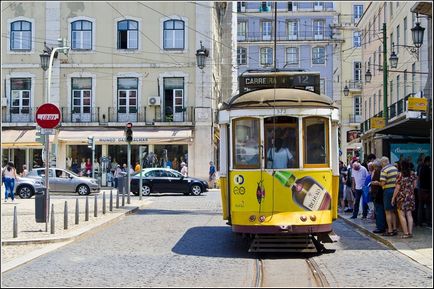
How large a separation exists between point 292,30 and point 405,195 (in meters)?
61.0

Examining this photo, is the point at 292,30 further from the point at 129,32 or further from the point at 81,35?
the point at 81,35

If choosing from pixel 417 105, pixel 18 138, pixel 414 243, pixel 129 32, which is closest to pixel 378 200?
pixel 414 243

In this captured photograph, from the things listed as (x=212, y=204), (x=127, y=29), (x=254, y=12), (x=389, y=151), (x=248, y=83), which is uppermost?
(x=254, y=12)

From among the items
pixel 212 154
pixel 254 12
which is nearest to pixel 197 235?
pixel 212 154

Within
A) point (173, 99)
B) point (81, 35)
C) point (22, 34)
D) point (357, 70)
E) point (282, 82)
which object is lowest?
point (282, 82)

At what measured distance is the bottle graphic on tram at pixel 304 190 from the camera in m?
12.1

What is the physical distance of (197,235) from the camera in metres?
15.8

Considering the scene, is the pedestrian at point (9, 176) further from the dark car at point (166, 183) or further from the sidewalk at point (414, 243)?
the sidewalk at point (414, 243)

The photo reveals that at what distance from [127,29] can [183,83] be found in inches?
196

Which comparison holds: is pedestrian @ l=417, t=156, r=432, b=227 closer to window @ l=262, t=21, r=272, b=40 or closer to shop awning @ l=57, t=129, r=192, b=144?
shop awning @ l=57, t=129, r=192, b=144

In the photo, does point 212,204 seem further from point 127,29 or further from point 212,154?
point 127,29

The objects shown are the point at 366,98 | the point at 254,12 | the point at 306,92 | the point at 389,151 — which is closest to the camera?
the point at 306,92

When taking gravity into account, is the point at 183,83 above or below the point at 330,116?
above

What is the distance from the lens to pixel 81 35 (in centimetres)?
4312
